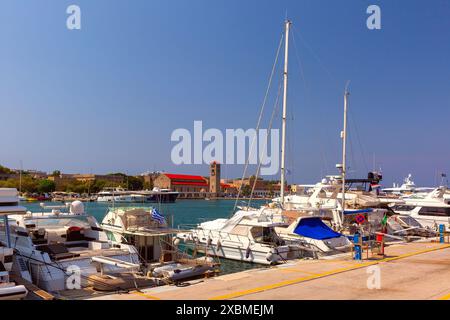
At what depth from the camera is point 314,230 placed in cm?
2455

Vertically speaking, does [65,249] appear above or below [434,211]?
above

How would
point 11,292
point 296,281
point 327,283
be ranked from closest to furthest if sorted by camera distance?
1. point 11,292
2. point 327,283
3. point 296,281

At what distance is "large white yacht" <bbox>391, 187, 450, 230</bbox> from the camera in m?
33.7

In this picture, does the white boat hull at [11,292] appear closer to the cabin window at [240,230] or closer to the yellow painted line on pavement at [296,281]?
the yellow painted line on pavement at [296,281]

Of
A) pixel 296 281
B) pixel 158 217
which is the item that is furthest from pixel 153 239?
pixel 296 281

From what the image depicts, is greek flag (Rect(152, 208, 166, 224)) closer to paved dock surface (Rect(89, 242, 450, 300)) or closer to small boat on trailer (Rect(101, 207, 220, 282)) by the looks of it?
small boat on trailer (Rect(101, 207, 220, 282))

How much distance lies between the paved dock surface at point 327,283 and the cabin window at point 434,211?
58.6 feet

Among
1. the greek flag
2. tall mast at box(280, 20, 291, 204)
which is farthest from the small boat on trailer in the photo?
tall mast at box(280, 20, 291, 204)

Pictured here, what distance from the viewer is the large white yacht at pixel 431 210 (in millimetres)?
33656

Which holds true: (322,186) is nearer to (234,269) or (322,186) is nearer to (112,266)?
(234,269)

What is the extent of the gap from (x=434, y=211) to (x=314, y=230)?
49.4 feet

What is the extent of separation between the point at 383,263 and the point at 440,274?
2.64m

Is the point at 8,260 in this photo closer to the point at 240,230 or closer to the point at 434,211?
the point at 240,230
